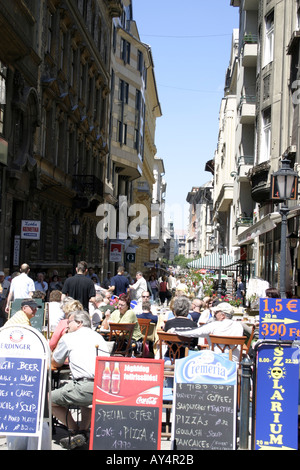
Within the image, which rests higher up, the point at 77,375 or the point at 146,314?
the point at 146,314

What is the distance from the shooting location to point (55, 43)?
86.3 feet

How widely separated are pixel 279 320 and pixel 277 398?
203 cm

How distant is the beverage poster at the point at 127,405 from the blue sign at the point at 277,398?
0.98 metres

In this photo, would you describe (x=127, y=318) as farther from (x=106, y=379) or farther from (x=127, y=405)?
(x=127, y=405)

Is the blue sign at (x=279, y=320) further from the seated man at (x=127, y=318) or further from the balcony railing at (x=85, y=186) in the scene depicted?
the balcony railing at (x=85, y=186)

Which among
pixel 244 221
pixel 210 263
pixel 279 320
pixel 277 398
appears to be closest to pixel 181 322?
pixel 279 320

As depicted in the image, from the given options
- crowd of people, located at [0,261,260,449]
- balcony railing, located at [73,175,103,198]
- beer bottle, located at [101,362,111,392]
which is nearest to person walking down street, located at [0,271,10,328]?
crowd of people, located at [0,261,260,449]

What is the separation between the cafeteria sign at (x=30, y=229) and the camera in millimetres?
18581

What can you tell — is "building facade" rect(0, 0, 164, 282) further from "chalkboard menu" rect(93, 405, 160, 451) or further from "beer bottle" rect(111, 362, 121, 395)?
"chalkboard menu" rect(93, 405, 160, 451)

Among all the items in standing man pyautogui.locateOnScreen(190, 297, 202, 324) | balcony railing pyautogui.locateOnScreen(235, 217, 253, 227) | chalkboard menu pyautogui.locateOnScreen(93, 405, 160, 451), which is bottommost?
chalkboard menu pyautogui.locateOnScreen(93, 405, 160, 451)

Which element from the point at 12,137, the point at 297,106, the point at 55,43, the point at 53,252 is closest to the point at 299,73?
the point at 297,106

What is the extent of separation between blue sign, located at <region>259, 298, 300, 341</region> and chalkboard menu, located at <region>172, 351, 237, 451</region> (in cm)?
187

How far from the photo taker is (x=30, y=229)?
18688 millimetres

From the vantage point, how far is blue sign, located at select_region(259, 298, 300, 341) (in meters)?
7.93
